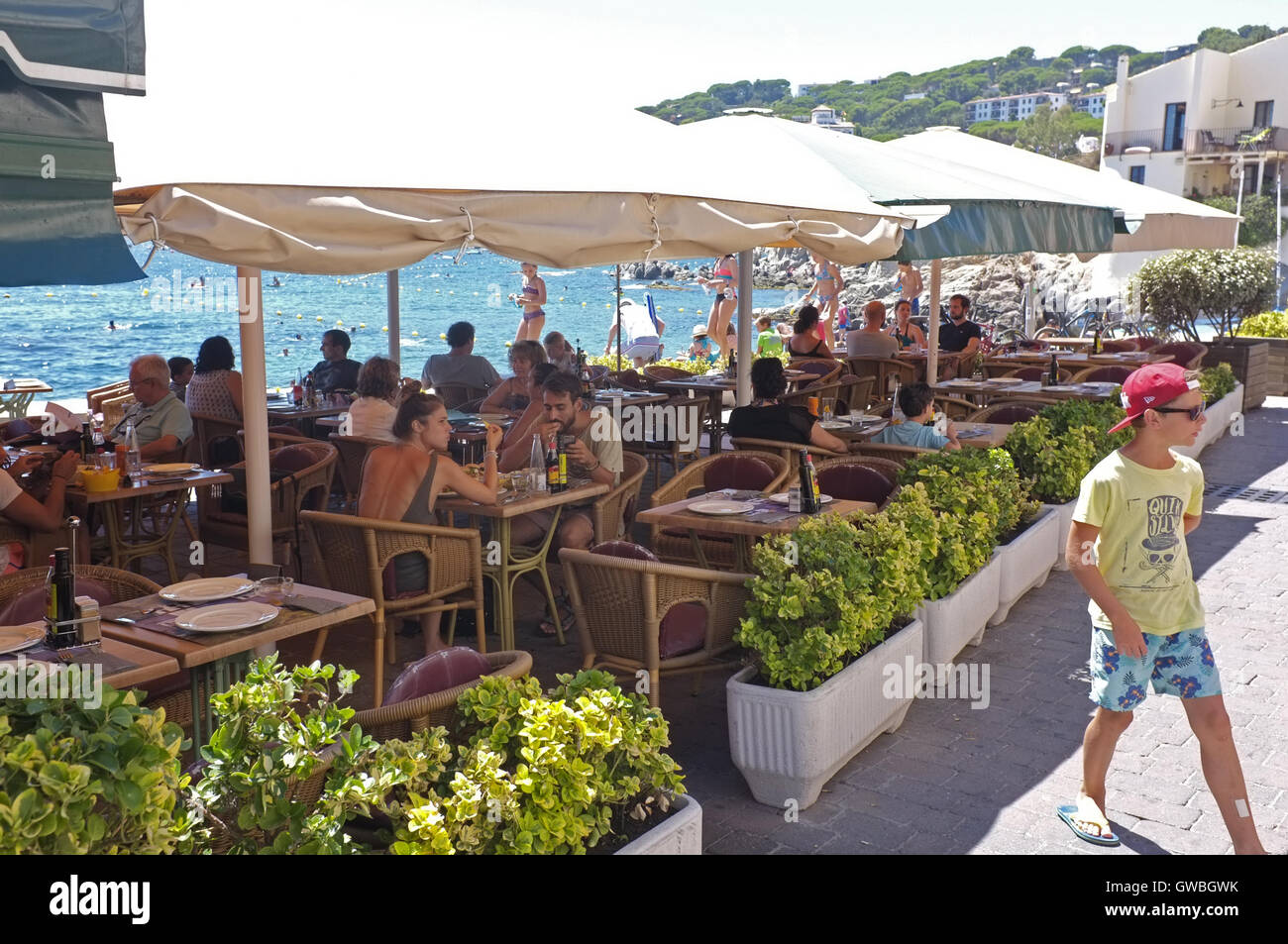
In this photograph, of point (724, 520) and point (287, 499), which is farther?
point (287, 499)

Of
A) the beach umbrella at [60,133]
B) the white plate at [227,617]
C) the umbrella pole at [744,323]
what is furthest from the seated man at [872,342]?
the beach umbrella at [60,133]

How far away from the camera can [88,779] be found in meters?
1.86

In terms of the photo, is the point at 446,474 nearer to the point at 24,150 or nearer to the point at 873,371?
the point at 24,150

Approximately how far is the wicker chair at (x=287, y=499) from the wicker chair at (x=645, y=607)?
7.02 ft

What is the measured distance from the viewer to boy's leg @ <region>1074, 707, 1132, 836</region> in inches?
142

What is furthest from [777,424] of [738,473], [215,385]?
[215,385]

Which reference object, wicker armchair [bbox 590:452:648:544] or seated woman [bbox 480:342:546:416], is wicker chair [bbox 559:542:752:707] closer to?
wicker armchair [bbox 590:452:648:544]

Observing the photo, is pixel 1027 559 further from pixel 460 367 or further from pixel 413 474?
pixel 460 367

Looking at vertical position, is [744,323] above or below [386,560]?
above

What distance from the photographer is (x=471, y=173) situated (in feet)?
12.3

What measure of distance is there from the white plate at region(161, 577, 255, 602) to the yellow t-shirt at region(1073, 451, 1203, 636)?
2590 millimetres

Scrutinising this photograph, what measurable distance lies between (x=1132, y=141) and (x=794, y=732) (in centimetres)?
6629
